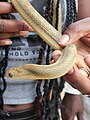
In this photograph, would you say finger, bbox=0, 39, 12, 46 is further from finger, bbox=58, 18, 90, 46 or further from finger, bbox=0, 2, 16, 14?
finger, bbox=58, 18, 90, 46

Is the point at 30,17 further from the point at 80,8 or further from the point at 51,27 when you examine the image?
the point at 80,8

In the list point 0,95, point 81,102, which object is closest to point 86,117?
point 81,102

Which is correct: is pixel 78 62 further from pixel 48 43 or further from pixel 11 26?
pixel 11 26

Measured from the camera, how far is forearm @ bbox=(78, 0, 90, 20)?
1719 millimetres

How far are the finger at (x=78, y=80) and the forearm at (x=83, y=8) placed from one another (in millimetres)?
422

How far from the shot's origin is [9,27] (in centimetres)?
134

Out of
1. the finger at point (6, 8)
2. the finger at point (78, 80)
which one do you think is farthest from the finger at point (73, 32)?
the finger at point (6, 8)

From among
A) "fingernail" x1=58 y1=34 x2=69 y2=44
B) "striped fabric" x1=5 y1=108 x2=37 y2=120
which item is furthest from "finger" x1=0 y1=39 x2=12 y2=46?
"striped fabric" x1=5 y1=108 x2=37 y2=120

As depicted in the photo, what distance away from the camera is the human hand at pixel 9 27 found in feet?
4.36

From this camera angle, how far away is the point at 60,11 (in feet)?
4.96

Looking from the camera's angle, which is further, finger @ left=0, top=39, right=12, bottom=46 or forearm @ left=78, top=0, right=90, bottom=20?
forearm @ left=78, top=0, right=90, bottom=20

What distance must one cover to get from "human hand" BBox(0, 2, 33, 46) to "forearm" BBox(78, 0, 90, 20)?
0.43 meters

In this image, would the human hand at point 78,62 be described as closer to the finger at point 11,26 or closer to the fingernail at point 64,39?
the fingernail at point 64,39

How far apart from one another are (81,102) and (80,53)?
76 cm
